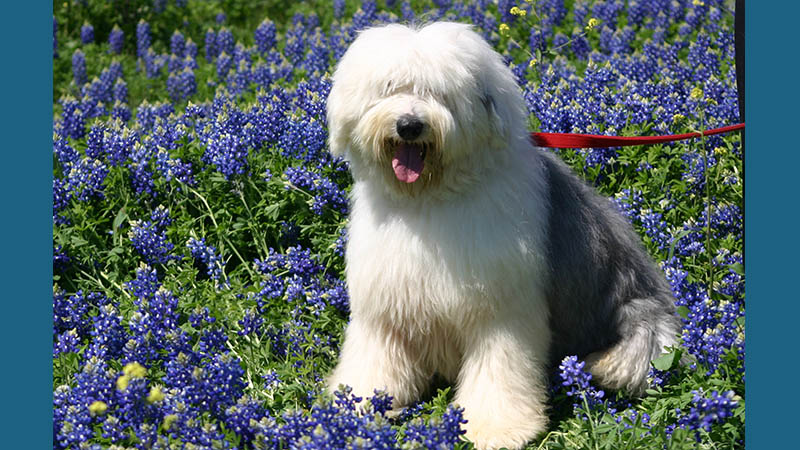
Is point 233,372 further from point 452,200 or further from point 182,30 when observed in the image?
point 182,30

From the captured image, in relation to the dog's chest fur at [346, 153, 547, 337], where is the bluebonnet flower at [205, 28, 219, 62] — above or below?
below

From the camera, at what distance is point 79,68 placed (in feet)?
26.7

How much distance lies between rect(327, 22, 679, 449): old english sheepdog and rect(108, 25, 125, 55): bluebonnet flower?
213 inches

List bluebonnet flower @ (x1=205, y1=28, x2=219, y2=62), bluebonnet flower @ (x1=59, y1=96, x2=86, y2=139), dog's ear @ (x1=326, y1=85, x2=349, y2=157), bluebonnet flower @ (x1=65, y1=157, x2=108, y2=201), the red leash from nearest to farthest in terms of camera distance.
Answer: dog's ear @ (x1=326, y1=85, x2=349, y2=157) → the red leash → bluebonnet flower @ (x1=65, y1=157, x2=108, y2=201) → bluebonnet flower @ (x1=59, y1=96, x2=86, y2=139) → bluebonnet flower @ (x1=205, y1=28, x2=219, y2=62)

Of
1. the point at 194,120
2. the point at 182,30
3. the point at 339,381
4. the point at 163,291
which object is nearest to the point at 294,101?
the point at 194,120

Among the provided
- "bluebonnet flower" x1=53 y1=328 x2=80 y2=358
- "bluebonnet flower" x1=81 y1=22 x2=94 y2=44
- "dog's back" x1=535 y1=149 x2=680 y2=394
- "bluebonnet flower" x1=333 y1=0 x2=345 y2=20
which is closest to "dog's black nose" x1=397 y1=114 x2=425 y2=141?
"dog's back" x1=535 y1=149 x2=680 y2=394

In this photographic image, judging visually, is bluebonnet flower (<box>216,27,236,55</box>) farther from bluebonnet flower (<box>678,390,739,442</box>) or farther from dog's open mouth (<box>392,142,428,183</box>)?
bluebonnet flower (<box>678,390,739,442</box>)

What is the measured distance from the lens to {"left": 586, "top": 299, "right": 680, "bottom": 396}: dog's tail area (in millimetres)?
3986

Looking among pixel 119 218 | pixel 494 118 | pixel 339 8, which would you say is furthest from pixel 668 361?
pixel 339 8

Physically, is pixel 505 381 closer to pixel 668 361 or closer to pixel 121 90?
pixel 668 361

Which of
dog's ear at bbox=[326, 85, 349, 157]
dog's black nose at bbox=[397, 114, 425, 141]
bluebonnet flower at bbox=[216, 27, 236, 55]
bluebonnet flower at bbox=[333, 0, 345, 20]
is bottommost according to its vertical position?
bluebonnet flower at bbox=[216, 27, 236, 55]

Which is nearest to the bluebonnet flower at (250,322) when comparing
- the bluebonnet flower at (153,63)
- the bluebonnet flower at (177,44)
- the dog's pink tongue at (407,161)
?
the dog's pink tongue at (407,161)

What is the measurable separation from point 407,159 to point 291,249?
1373 mm

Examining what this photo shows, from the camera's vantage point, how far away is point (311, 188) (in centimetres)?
495
